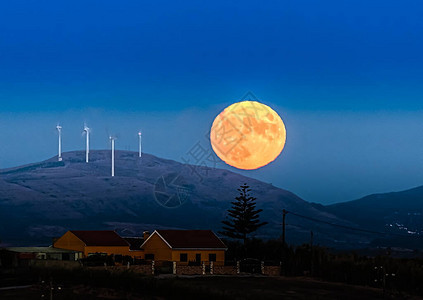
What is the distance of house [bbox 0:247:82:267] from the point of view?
2790 inches

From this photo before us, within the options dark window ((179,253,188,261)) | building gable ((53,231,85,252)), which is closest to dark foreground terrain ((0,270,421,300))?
dark window ((179,253,188,261))

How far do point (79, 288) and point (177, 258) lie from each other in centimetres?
3206

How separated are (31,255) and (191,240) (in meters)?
17.7

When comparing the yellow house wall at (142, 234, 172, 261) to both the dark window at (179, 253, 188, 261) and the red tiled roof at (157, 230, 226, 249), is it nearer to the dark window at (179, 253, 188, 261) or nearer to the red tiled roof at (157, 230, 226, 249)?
the red tiled roof at (157, 230, 226, 249)

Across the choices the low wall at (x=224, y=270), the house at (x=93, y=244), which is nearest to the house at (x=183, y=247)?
the house at (x=93, y=244)

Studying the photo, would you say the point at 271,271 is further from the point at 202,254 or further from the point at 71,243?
the point at 71,243

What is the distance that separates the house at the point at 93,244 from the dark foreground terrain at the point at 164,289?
20.6 metres

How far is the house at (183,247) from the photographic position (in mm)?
83625

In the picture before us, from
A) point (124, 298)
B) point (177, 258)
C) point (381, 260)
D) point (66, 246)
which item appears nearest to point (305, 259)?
point (381, 260)

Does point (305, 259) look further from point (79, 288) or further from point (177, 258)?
point (79, 288)

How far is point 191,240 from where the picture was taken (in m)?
86.6

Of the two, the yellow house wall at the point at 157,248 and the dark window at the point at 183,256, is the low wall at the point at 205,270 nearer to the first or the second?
the dark window at the point at 183,256

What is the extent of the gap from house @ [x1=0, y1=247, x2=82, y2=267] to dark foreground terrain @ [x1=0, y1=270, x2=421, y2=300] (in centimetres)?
1192

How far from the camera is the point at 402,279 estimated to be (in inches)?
2544
